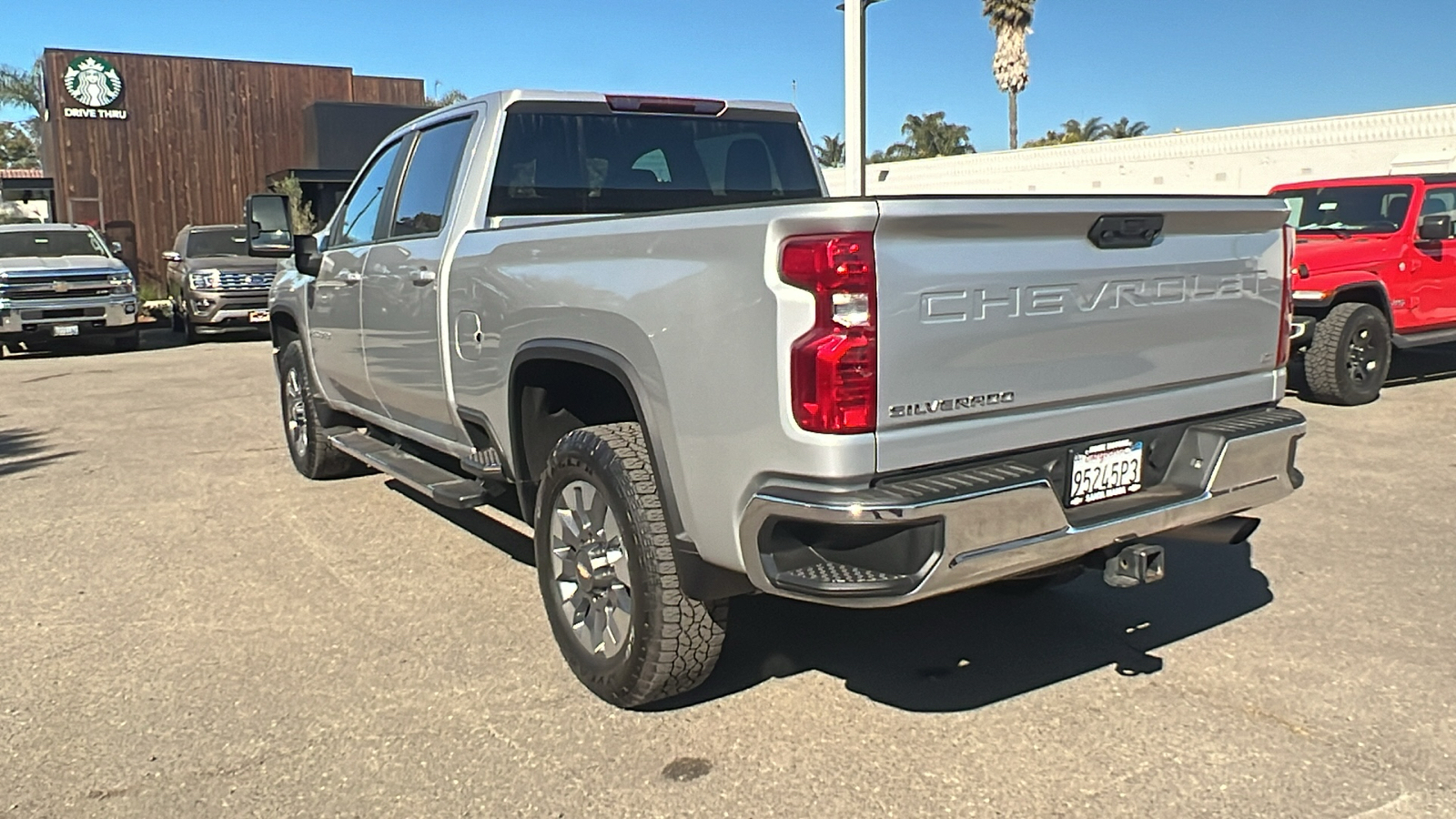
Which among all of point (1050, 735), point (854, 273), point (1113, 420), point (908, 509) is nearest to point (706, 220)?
point (854, 273)

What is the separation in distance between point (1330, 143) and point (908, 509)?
17665 mm

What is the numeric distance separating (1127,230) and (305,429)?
5137 mm

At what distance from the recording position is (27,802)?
3168 mm

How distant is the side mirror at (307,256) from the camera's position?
6.20 m

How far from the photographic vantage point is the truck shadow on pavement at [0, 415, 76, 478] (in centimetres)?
768

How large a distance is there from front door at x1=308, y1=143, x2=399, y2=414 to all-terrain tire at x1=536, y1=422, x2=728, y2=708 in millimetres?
2341

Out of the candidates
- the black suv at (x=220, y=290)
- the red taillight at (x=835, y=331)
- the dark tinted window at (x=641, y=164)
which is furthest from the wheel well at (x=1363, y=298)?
the black suv at (x=220, y=290)

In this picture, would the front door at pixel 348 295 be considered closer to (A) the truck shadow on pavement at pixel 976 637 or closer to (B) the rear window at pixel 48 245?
(A) the truck shadow on pavement at pixel 976 637

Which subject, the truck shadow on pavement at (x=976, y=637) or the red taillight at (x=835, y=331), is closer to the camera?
the red taillight at (x=835, y=331)

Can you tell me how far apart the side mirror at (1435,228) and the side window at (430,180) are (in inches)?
314

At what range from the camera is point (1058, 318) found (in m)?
3.22

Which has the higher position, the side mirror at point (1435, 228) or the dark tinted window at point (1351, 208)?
the dark tinted window at point (1351, 208)

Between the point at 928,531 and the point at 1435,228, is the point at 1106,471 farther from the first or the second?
the point at 1435,228

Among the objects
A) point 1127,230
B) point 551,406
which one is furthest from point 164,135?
point 1127,230
